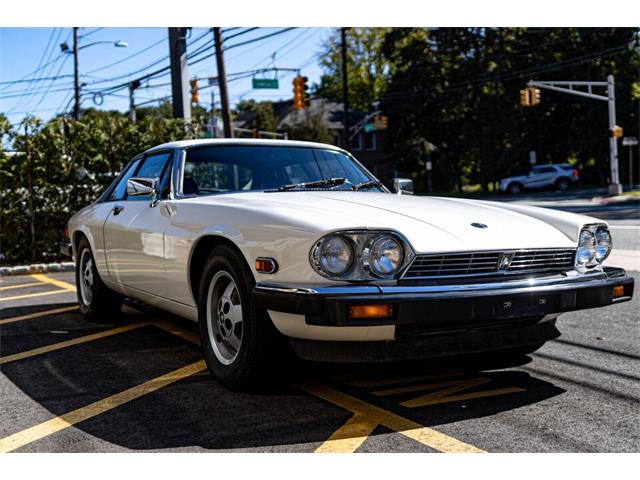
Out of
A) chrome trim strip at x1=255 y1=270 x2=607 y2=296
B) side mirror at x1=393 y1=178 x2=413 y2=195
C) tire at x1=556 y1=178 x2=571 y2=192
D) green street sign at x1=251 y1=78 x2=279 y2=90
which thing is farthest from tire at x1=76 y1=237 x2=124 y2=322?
tire at x1=556 y1=178 x2=571 y2=192

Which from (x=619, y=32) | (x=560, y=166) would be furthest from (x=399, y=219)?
(x=619, y=32)

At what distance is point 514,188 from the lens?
4006 cm

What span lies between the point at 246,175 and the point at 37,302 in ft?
12.6

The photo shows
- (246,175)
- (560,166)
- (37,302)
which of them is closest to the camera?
(246,175)

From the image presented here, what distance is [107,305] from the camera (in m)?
6.19

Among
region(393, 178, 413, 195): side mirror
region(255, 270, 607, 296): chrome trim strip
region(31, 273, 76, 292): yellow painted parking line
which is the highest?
region(393, 178, 413, 195): side mirror

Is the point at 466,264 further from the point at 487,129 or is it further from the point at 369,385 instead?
the point at 487,129

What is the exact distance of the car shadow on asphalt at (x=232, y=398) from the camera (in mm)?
3252

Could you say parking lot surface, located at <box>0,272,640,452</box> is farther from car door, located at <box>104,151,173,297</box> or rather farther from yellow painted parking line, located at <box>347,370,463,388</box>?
car door, located at <box>104,151,173,297</box>

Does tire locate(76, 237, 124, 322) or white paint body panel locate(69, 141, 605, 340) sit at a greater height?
white paint body panel locate(69, 141, 605, 340)

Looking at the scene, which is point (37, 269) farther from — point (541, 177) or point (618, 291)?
point (541, 177)

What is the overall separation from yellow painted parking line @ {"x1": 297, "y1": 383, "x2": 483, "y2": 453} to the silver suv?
3698 centimetres

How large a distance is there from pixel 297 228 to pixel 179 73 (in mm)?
13933

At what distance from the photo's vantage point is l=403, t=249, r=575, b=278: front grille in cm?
348
